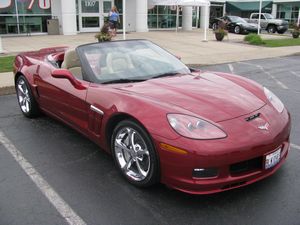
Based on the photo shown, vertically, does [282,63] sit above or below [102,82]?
below

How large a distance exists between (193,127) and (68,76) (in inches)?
68.6

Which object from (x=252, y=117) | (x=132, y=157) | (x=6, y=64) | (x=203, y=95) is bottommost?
(x=6, y=64)

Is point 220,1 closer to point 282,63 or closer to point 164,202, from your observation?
point 282,63

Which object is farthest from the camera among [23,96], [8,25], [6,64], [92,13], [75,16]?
[92,13]

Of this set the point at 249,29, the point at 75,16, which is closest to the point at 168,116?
the point at 75,16

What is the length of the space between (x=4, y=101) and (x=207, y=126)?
16.6 feet

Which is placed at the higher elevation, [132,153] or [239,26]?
[239,26]

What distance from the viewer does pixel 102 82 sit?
4.13 meters

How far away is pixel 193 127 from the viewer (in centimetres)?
314

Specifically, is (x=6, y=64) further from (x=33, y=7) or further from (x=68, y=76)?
(x=33, y=7)

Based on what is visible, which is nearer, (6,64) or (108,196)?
(108,196)

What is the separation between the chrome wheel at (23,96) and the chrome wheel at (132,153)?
98.3 inches

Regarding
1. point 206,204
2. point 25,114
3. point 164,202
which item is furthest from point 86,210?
point 25,114

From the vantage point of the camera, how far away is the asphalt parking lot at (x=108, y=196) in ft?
10.2
